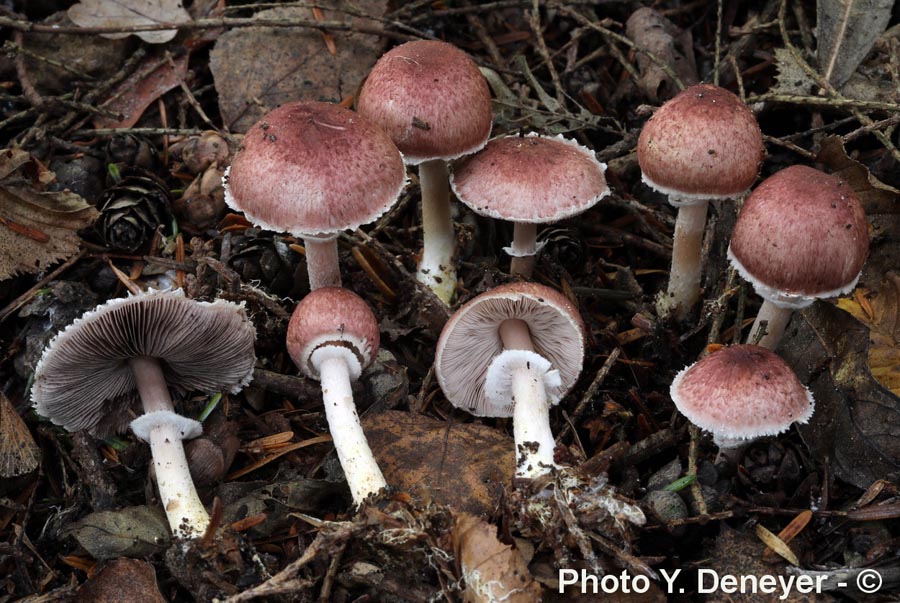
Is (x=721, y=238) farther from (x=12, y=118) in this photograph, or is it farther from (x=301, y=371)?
(x=12, y=118)

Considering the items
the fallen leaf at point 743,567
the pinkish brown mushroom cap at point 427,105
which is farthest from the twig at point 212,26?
the fallen leaf at point 743,567

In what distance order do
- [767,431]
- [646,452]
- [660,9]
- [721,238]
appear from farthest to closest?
[660,9], [721,238], [646,452], [767,431]

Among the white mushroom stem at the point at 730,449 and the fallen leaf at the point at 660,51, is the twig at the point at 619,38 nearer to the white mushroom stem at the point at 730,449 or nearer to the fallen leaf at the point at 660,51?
the fallen leaf at the point at 660,51

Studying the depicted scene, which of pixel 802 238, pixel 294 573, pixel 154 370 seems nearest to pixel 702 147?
pixel 802 238

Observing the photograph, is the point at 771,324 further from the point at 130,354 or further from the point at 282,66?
Answer: the point at 282,66

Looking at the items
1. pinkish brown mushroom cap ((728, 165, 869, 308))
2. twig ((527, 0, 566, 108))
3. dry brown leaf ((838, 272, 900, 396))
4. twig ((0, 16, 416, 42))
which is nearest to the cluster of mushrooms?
pinkish brown mushroom cap ((728, 165, 869, 308))

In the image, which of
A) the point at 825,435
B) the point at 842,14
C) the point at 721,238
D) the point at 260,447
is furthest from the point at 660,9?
the point at 260,447
